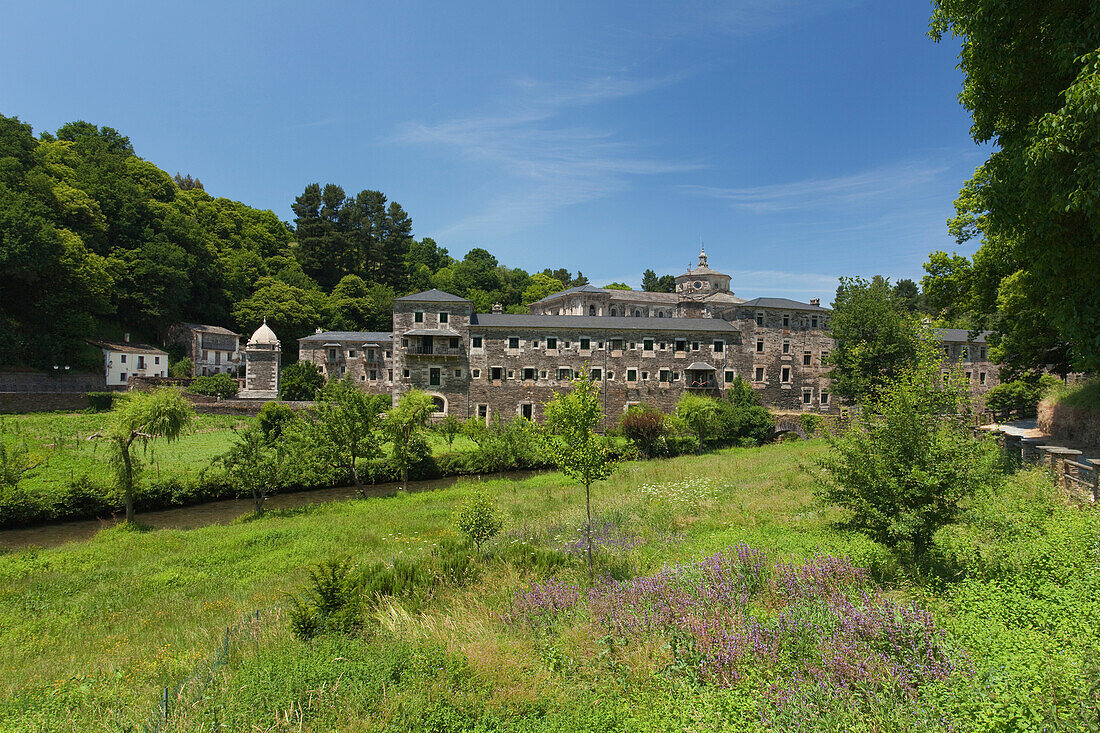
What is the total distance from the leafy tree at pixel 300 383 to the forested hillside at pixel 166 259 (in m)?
17.3

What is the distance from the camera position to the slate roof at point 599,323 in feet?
130

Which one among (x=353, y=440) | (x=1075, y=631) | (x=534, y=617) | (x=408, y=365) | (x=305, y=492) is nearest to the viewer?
(x=1075, y=631)

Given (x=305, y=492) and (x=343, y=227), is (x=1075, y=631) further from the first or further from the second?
(x=343, y=227)

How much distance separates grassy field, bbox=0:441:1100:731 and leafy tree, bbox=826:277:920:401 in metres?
18.4

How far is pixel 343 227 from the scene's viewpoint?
73.1 metres

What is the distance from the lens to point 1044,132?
718 cm

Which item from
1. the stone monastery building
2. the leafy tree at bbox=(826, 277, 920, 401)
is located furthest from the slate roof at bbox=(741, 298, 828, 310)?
the leafy tree at bbox=(826, 277, 920, 401)

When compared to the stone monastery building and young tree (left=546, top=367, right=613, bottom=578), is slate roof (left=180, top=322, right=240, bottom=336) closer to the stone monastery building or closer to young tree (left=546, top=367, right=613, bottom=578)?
the stone monastery building

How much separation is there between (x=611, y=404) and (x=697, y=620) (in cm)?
3407

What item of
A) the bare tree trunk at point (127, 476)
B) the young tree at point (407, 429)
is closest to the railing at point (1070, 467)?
the young tree at point (407, 429)

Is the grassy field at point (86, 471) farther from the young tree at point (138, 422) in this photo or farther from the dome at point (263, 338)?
the dome at point (263, 338)

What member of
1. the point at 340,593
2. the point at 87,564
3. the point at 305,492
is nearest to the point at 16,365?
the point at 305,492

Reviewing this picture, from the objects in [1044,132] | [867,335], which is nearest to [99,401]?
[1044,132]

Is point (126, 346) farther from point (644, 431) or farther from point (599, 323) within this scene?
point (644, 431)
